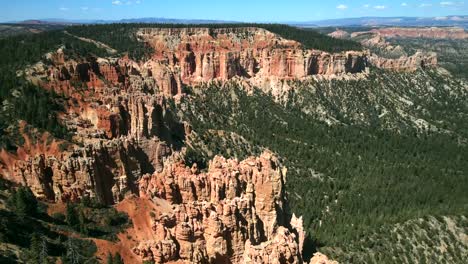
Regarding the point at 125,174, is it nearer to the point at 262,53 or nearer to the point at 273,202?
the point at 273,202

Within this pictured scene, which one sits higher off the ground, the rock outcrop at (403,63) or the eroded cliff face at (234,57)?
the eroded cliff face at (234,57)

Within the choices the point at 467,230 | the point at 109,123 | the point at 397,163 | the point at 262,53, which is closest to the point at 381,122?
the point at 397,163

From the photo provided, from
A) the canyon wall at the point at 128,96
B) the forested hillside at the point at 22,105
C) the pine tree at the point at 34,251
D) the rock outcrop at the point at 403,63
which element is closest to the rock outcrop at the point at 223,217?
the canyon wall at the point at 128,96

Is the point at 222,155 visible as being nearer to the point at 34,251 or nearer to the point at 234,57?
the point at 234,57

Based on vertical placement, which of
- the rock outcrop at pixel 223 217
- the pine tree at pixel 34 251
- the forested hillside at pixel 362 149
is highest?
the pine tree at pixel 34 251

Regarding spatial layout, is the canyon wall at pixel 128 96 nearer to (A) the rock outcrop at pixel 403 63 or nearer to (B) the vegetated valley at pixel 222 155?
(B) the vegetated valley at pixel 222 155

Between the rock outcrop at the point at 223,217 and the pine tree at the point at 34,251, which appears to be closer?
the pine tree at the point at 34,251

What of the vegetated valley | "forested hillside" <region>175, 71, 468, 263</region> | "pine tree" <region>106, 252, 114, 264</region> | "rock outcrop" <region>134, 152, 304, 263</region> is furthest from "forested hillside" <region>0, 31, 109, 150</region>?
"forested hillside" <region>175, 71, 468, 263</region>

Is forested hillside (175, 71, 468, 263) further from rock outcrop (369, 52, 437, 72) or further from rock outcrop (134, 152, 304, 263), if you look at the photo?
rock outcrop (134, 152, 304, 263)
